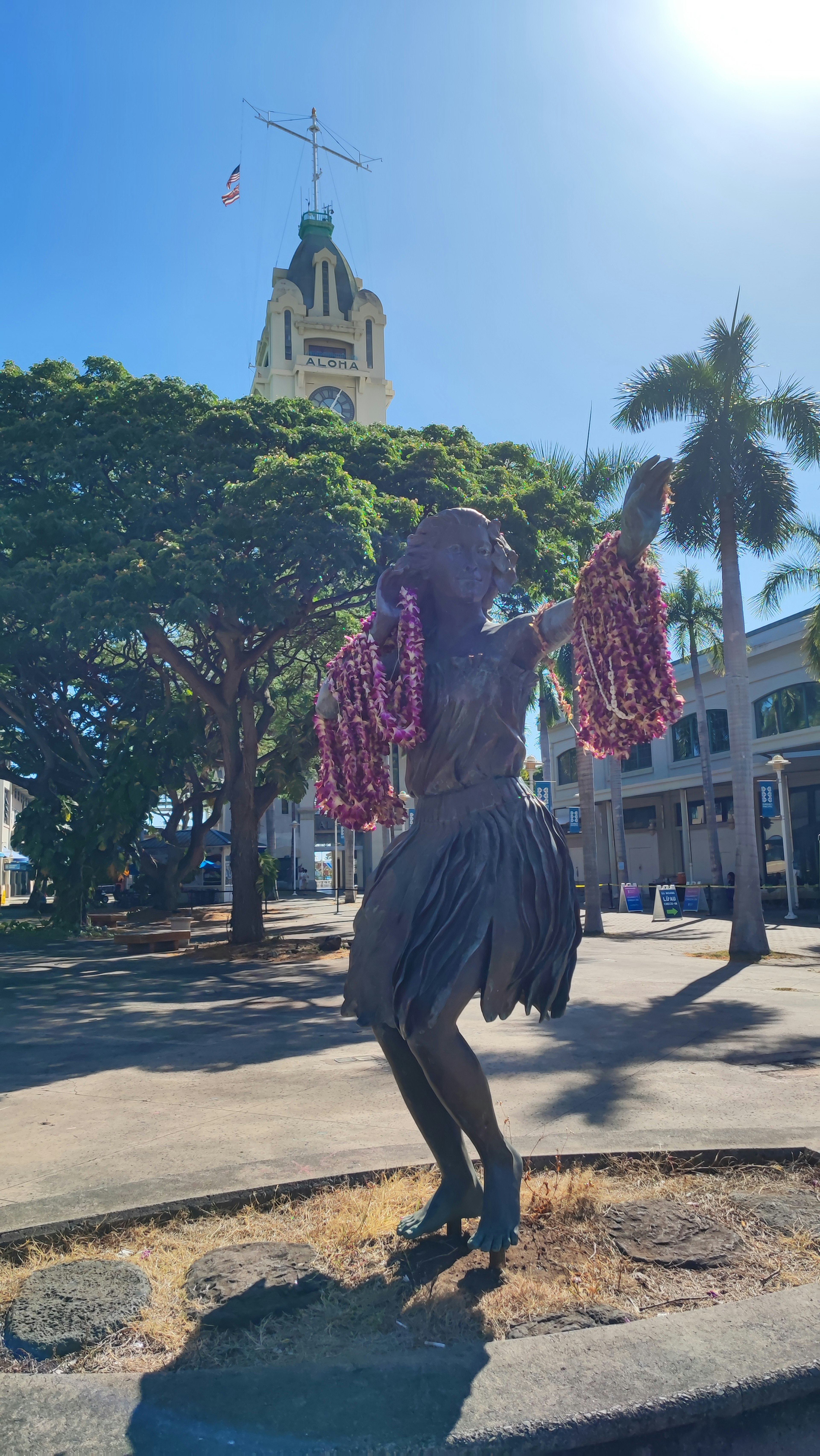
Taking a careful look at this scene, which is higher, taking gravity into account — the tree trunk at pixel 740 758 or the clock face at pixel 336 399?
the clock face at pixel 336 399

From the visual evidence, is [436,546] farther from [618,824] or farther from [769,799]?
[618,824]

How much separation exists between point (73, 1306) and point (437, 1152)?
3.46 ft

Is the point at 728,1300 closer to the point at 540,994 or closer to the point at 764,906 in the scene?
the point at 540,994

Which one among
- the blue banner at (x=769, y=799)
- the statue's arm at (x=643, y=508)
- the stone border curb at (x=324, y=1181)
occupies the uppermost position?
the blue banner at (x=769, y=799)

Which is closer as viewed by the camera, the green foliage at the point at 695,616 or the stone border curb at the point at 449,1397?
the stone border curb at the point at 449,1397

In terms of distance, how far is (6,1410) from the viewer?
6.26 ft

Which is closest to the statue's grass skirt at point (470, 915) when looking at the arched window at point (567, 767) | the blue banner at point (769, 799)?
the blue banner at point (769, 799)

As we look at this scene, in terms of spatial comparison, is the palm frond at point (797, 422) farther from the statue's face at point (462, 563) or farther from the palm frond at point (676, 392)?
the statue's face at point (462, 563)

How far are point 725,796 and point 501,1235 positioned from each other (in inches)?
1273

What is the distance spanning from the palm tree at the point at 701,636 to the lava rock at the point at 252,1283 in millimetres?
25730

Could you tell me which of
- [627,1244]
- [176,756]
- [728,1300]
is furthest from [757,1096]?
[176,756]

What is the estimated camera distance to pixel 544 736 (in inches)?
1726

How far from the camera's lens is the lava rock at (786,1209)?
306 cm

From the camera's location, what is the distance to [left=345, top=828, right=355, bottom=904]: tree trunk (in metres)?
31.3
